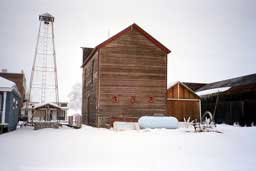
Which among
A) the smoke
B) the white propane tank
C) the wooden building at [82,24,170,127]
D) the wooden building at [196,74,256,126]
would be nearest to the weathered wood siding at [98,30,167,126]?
the wooden building at [82,24,170,127]

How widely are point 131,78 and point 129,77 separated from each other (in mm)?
198

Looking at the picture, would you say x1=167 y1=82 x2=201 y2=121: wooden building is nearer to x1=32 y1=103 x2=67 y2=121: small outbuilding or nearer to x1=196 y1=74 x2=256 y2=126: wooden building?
x1=196 y1=74 x2=256 y2=126: wooden building

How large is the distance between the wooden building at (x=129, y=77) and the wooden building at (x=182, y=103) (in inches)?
228

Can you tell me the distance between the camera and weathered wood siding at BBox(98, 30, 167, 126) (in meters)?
24.4

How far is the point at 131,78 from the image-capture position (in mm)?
25203

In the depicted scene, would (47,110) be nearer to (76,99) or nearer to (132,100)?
(132,100)

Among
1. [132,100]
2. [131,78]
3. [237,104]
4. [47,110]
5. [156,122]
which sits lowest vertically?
[156,122]

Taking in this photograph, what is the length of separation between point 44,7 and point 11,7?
20.9 feet

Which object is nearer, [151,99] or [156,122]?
[156,122]

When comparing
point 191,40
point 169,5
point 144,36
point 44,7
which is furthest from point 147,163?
point 191,40

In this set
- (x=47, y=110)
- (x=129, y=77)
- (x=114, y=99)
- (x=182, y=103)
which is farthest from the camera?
(x=47, y=110)

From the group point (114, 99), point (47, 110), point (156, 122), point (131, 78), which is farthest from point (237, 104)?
point (47, 110)

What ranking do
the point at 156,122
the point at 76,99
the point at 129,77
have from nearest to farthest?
1. the point at 156,122
2. the point at 129,77
3. the point at 76,99

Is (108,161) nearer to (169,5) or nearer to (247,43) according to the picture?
(169,5)
